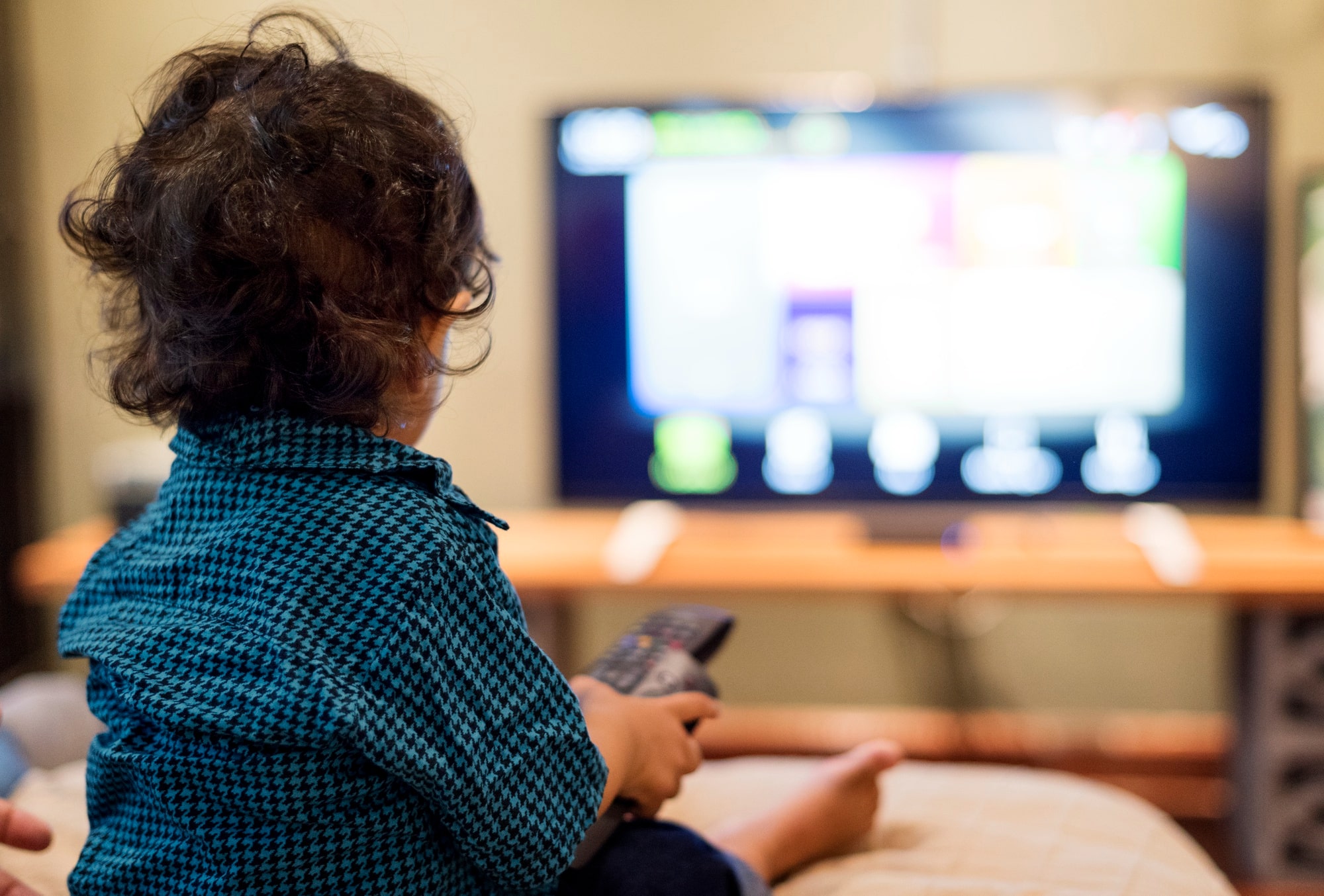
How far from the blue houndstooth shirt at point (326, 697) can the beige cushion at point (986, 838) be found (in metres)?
0.40

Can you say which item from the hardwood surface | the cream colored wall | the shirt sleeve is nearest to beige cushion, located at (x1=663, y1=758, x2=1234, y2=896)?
the shirt sleeve

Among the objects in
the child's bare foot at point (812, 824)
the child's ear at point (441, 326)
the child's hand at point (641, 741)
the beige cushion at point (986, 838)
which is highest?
the child's ear at point (441, 326)

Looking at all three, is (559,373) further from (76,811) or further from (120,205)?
(120,205)

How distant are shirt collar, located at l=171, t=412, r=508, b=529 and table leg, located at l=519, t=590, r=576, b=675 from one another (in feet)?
3.71

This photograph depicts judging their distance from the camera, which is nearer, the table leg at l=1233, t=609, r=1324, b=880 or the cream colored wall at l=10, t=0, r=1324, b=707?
the table leg at l=1233, t=609, r=1324, b=880

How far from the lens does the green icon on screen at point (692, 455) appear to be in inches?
80.2

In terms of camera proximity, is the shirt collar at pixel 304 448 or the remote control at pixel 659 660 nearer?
the shirt collar at pixel 304 448

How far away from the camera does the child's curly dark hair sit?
67 centimetres

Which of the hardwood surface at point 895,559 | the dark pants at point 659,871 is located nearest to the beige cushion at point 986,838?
the dark pants at point 659,871

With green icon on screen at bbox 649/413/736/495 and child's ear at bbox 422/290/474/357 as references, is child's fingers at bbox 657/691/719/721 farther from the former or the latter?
green icon on screen at bbox 649/413/736/495

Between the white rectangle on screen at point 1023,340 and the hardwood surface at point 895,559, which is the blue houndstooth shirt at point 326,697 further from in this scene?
the white rectangle on screen at point 1023,340

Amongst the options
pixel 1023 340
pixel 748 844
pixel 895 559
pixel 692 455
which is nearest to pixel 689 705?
pixel 748 844

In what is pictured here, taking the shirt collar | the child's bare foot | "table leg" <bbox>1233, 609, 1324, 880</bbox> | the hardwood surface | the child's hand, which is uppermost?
the shirt collar

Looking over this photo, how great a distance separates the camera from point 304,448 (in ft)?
2.28
